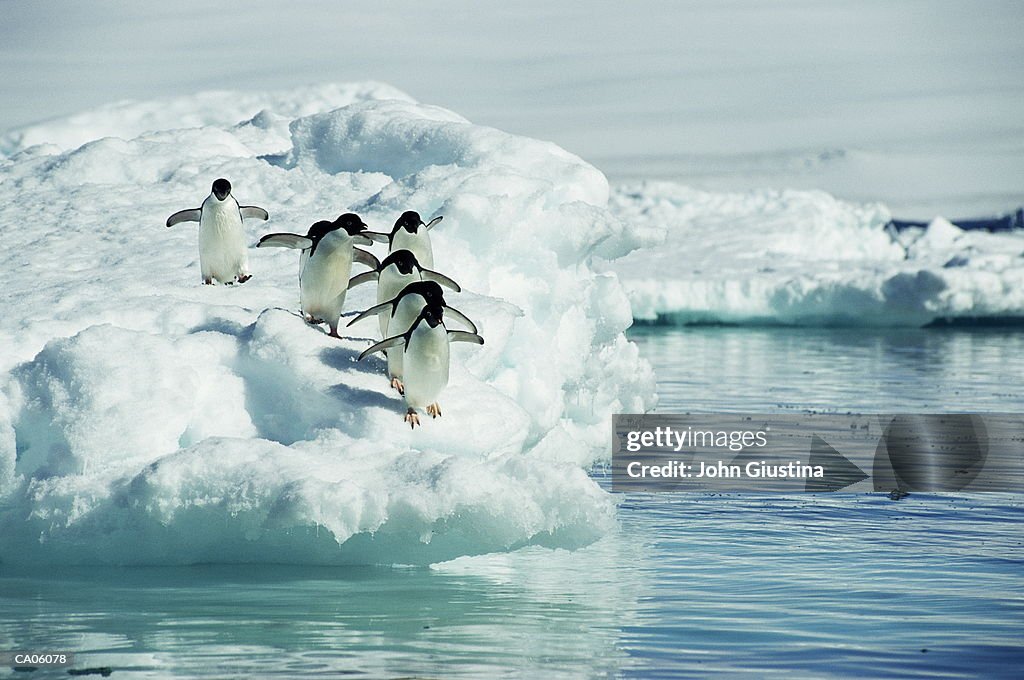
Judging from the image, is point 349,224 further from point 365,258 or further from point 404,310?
point 404,310

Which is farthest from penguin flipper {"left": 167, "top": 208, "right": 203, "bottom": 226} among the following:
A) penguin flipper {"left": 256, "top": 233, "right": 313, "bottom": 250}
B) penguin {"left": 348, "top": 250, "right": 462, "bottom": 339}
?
penguin {"left": 348, "top": 250, "right": 462, "bottom": 339}

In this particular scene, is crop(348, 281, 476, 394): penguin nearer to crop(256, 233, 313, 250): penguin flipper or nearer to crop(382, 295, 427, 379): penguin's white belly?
crop(382, 295, 427, 379): penguin's white belly

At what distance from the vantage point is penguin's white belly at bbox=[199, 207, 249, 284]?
9.70 metres

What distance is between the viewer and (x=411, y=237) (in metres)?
9.21

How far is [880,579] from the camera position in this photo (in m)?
7.55

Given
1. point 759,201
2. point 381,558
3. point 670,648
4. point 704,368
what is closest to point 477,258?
point 381,558

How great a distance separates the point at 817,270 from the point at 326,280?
38629 millimetres

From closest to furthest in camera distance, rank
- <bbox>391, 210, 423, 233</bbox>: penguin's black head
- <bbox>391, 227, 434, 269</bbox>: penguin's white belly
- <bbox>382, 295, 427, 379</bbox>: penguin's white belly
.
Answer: <bbox>382, 295, 427, 379</bbox>: penguin's white belly < <bbox>391, 210, 423, 233</bbox>: penguin's black head < <bbox>391, 227, 434, 269</bbox>: penguin's white belly

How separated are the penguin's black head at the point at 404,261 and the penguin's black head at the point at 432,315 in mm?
747

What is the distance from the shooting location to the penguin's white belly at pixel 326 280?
8547 millimetres

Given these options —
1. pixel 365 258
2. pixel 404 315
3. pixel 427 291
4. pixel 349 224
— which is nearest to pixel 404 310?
pixel 404 315

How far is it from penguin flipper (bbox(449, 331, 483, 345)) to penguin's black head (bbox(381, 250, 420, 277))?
66cm

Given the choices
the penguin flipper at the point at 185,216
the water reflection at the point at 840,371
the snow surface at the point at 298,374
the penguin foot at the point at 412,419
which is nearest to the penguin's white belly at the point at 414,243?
the snow surface at the point at 298,374

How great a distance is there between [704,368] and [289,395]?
19247mm
